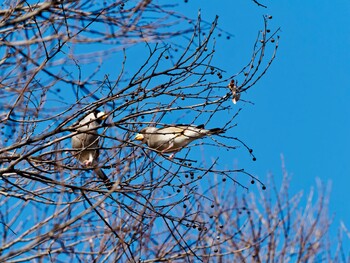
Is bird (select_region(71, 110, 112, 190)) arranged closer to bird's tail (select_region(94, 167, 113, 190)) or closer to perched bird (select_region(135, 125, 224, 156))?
bird's tail (select_region(94, 167, 113, 190))

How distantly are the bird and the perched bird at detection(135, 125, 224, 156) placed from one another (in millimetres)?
327

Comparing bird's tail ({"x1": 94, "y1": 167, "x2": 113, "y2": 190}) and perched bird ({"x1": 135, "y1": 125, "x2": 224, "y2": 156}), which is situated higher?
perched bird ({"x1": 135, "y1": 125, "x2": 224, "y2": 156})

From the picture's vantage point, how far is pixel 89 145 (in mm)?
4199

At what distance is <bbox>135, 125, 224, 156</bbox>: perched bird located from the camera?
4430 millimetres

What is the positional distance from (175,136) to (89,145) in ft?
1.97

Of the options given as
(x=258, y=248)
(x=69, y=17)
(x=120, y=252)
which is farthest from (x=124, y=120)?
(x=258, y=248)

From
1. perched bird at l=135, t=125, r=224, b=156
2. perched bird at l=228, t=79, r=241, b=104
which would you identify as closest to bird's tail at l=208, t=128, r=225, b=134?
perched bird at l=135, t=125, r=224, b=156

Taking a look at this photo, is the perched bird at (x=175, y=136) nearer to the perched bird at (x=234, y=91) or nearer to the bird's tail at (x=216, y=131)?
the bird's tail at (x=216, y=131)

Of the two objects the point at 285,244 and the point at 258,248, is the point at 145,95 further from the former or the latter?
the point at 285,244

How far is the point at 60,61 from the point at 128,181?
0.83 metres

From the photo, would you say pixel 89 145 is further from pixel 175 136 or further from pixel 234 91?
pixel 234 91

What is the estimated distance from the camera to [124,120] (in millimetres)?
4223

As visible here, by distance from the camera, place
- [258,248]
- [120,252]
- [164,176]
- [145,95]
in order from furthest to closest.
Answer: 1. [258,248]
2. [120,252]
3. [164,176]
4. [145,95]

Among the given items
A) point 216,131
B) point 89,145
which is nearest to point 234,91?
point 216,131
